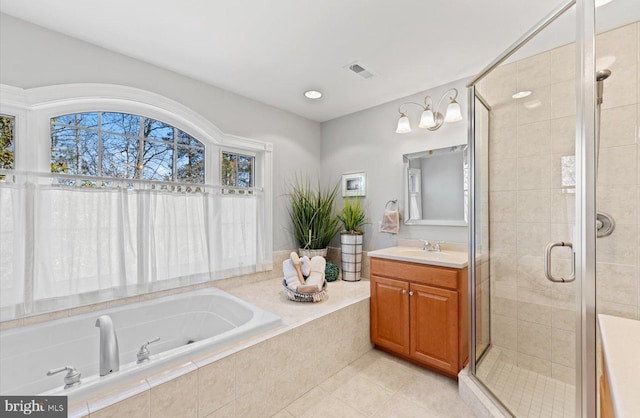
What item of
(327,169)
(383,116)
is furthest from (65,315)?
(383,116)

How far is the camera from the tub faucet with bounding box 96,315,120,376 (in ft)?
4.24

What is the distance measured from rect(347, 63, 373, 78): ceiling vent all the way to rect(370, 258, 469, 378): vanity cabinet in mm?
1580

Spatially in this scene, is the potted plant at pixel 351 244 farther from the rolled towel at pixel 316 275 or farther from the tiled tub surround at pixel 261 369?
the rolled towel at pixel 316 275

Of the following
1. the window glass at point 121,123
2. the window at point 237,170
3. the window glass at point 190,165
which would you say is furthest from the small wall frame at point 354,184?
the window glass at point 121,123

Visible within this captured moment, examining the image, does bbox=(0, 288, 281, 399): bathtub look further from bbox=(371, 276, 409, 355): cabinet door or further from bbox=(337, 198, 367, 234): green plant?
bbox=(337, 198, 367, 234): green plant

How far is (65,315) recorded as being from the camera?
184 cm

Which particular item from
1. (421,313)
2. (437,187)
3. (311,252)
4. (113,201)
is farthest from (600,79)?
(113,201)

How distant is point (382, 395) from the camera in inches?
74.9

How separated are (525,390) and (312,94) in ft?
8.94

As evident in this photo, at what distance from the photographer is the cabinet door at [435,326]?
78.4 inches

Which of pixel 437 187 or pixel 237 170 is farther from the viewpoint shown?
pixel 237 170

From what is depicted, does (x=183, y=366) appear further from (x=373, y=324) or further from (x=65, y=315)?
(x=373, y=324)

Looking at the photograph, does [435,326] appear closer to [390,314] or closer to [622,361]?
[390,314]

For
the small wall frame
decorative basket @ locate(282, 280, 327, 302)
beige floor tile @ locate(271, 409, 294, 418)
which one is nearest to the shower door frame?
beige floor tile @ locate(271, 409, 294, 418)
